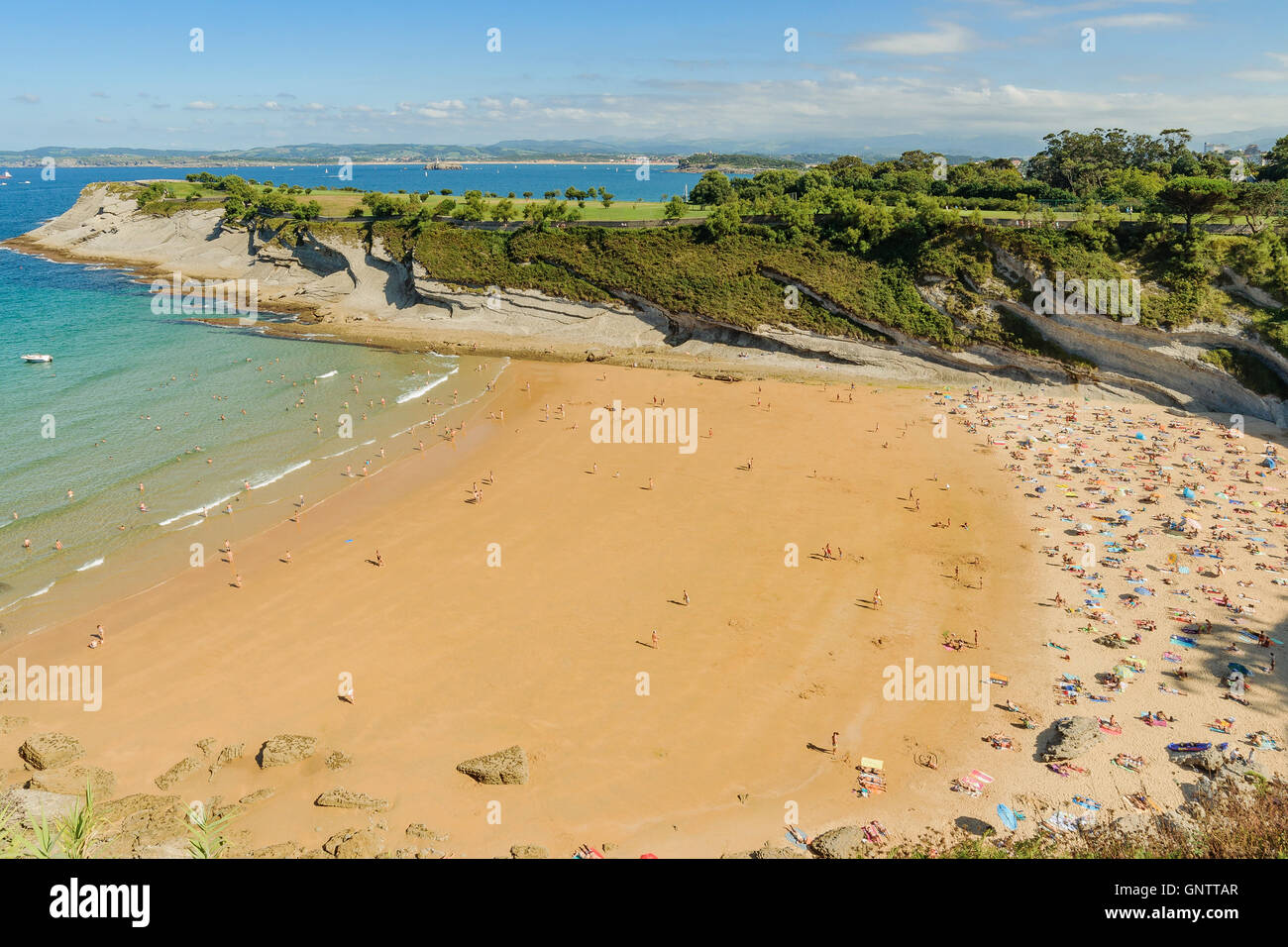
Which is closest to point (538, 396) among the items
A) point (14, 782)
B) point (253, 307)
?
point (14, 782)

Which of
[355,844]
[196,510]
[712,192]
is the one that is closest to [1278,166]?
[712,192]

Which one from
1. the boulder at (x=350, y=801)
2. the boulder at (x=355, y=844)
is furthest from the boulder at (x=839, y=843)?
the boulder at (x=350, y=801)

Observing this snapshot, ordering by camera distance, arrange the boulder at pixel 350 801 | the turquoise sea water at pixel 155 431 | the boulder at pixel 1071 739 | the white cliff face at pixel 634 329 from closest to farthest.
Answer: the boulder at pixel 350 801 < the boulder at pixel 1071 739 < the turquoise sea water at pixel 155 431 < the white cliff face at pixel 634 329

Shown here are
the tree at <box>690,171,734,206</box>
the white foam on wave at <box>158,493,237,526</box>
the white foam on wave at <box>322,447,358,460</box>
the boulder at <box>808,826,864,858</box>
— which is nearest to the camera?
the boulder at <box>808,826,864,858</box>

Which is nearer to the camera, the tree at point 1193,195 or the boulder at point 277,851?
the boulder at point 277,851

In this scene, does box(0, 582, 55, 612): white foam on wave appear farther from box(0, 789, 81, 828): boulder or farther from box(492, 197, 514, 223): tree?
box(492, 197, 514, 223): tree

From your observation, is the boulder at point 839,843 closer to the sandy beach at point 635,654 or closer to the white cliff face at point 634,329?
the sandy beach at point 635,654

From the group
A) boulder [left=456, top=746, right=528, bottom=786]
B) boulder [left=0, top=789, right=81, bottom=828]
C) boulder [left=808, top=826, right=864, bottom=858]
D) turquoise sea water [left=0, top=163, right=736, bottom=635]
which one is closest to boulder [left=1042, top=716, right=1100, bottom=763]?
boulder [left=808, top=826, right=864, bottom=858]
